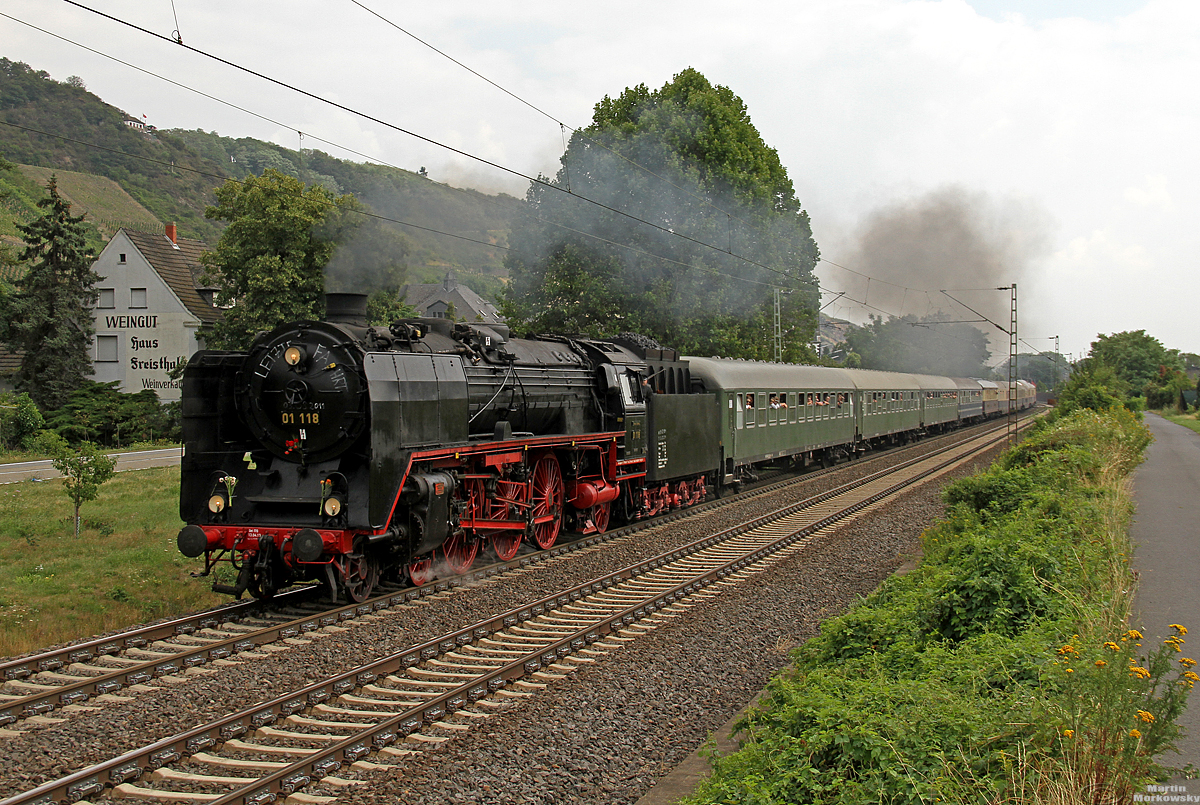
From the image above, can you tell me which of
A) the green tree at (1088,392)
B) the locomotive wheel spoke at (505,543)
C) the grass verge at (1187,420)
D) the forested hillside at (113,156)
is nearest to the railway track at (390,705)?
the locomotive wheel spoke at (505,543)

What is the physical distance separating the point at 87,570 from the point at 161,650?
4.58 meters

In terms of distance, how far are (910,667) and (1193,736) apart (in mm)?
1597

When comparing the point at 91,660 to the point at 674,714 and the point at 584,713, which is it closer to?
the point at 584,713

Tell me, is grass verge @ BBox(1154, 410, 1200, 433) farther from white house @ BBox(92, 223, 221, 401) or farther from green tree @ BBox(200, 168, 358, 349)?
white house @ BBox(92, 223, 221, 401)

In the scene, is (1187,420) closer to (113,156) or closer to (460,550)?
(460,550)

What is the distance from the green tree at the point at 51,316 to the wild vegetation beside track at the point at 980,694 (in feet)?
114

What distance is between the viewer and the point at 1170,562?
10.2 metres

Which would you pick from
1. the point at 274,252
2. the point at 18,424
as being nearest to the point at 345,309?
the point at 274,252

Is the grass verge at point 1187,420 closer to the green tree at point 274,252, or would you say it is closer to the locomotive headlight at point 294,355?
the green tree at point 274,252

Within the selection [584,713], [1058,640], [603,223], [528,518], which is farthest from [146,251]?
[1058,640]

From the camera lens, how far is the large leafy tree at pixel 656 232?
2894 centimetres

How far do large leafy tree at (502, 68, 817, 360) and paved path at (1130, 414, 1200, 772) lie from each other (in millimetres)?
14296

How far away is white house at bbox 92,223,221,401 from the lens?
36125 millimetres

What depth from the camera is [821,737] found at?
418 centimetres
